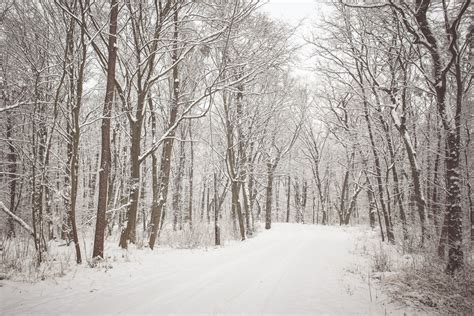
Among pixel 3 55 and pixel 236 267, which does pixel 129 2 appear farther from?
pixel 236 267

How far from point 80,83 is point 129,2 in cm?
305

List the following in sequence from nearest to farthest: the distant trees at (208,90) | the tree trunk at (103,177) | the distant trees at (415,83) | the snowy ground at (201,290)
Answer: the snowy ground at (201,290), the distant trees at (415,83), the distant trees at (208,90), the tree trunk at (103,177)

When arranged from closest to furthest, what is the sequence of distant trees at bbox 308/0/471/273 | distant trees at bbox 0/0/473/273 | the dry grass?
the dry grass < distant trees at bbox 308/0/471/273 < distant trees at bbox 0/0/473/273

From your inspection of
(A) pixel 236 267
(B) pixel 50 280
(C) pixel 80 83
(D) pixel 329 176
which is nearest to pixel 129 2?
(C) pixel 80 83

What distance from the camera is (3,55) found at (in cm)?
960

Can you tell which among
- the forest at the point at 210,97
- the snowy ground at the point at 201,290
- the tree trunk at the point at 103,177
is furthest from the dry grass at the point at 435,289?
the tree trunk at the point at 103,177

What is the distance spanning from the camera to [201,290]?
15.8 ft

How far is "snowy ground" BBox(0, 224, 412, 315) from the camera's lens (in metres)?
4.00

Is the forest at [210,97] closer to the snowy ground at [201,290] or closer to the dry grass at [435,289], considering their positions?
the dry grass at [435,289]

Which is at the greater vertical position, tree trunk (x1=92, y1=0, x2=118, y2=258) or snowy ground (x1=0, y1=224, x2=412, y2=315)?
tree trunk (x1=92, y1=0, x2=118, y2=258)

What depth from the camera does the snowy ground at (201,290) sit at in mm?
3998

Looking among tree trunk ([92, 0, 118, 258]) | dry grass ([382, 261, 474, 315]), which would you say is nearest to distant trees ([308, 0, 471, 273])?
dry grass ([382, 261, 474, 315])

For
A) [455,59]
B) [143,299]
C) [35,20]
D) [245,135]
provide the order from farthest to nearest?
[245,135]
[35,20]
[455,59]
[143,299]

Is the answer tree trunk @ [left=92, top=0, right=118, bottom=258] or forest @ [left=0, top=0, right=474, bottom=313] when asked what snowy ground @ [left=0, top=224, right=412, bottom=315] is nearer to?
tree trunk @ [left=92, top=0, right=118, bottom=258]
